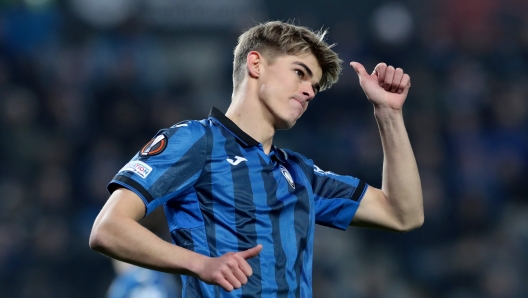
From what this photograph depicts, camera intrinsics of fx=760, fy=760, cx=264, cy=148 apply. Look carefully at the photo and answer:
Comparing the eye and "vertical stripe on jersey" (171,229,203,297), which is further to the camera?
the eye

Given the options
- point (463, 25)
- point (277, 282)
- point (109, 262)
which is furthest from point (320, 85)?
point (463, 25)

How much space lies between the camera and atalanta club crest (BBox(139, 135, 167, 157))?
107 inches

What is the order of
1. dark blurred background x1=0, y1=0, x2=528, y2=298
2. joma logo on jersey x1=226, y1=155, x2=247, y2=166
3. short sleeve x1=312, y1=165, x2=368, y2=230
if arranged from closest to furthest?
joma logo on jersey x1=226, y1=155, x2=247, y2=166, short sleeve x1=312, y1=165, x2=368, y2=230, dark blurred background x1=0, y1=0, x2=528, y2=298

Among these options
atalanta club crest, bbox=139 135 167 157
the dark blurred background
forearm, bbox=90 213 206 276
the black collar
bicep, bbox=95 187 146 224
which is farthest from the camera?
the dark blurred background

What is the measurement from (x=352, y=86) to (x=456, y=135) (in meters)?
1.32

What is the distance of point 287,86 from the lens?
3105 millimetres

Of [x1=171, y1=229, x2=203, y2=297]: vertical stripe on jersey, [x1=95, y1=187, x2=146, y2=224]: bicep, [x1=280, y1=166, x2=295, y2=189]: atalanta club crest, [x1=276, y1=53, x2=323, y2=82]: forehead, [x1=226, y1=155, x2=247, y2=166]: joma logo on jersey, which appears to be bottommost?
[x1=171, y1=229, x2=203, y2=297]: vertical stripe on jersey

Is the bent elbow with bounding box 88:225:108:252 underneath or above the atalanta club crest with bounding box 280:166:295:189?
underneath

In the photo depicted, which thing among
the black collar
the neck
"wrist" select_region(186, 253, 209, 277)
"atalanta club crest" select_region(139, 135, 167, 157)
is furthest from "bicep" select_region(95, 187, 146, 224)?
the neck

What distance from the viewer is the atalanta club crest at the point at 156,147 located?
2727 millimetres

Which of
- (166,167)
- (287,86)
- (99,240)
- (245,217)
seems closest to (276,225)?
(245,217)

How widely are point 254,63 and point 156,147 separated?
0.69m

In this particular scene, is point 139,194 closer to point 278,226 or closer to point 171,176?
point 171,176

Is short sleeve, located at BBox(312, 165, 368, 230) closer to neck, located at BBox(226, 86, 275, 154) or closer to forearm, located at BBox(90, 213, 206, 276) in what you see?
neck, located at BBox(226, 86, 275, 154)
